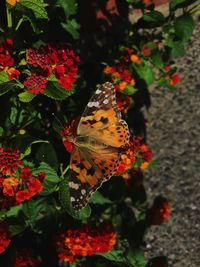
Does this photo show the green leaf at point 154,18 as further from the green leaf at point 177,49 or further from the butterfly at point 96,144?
the butterfly at point 96,144

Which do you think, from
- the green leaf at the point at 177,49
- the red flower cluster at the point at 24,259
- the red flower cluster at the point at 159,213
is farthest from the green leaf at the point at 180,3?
the red flower cluster at the point at 24,259

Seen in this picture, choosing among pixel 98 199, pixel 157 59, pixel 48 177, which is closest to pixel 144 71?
pixel 157 59

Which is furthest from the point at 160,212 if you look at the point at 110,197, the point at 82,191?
the point at 82,191

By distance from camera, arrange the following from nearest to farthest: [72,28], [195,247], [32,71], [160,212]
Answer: [32,71] < [72,28] < [160,212] < [195,247]

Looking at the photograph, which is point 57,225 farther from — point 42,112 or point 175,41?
point 175,41

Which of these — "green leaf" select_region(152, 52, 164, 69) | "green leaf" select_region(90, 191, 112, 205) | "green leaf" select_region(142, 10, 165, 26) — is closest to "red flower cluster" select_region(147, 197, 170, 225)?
"green leaf" select_region(90, 191, 112, 205)

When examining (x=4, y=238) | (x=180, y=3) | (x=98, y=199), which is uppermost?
(x=180, y=3)

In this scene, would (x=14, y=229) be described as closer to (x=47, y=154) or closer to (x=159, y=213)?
(x=47, y=154)
